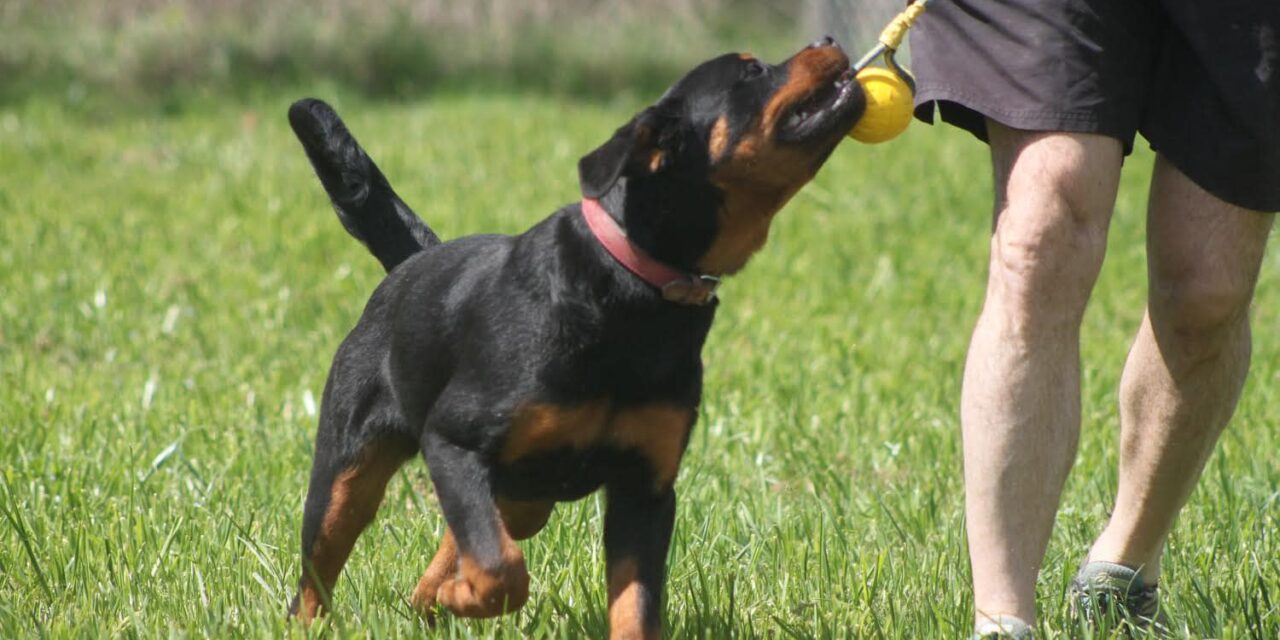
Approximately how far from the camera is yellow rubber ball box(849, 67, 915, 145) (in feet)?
11.6

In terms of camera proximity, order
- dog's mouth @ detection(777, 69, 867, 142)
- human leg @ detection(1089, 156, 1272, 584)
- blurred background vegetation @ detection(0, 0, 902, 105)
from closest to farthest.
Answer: dog's mouth @ detection(777, 69, 867, 142), human leg @ detection(1089, 156, 1272, 584), blurred background vegetation @ detection(0, 0, 902, 105)

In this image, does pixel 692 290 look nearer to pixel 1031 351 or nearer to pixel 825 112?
pixel 825 112

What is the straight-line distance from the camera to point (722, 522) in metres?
4.30

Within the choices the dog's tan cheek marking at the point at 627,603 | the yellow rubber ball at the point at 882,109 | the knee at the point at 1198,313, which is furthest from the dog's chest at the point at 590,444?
the knee at the point at 1198,313

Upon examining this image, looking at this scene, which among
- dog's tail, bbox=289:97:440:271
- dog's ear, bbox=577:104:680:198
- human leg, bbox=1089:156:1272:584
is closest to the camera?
dog's ear, bbox=577:104:680:198

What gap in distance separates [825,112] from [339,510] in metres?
1.36

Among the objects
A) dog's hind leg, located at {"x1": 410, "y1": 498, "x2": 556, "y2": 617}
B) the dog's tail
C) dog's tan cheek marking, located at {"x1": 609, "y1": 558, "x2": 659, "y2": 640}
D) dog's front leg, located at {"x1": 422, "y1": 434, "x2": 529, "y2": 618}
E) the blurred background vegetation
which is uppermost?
the dog's tail

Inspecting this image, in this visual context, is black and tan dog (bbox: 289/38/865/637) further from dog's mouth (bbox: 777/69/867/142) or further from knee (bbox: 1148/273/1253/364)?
knee (bbox: 1148/273/1253/364)

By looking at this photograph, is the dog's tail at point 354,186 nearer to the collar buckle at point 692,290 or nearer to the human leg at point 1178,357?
the collar buckle at point 692,290

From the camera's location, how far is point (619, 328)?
3230mm

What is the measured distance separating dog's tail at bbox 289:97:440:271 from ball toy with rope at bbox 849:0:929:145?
1184 millimetres

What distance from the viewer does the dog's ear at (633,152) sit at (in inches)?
122

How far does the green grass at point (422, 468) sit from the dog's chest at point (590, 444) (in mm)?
299

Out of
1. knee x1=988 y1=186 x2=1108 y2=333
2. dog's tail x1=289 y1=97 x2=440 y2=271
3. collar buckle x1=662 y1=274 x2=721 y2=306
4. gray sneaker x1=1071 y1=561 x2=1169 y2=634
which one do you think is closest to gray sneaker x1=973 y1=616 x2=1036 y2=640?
gray sneaker x1=1071 y1=561 x2=1169 y2=634
